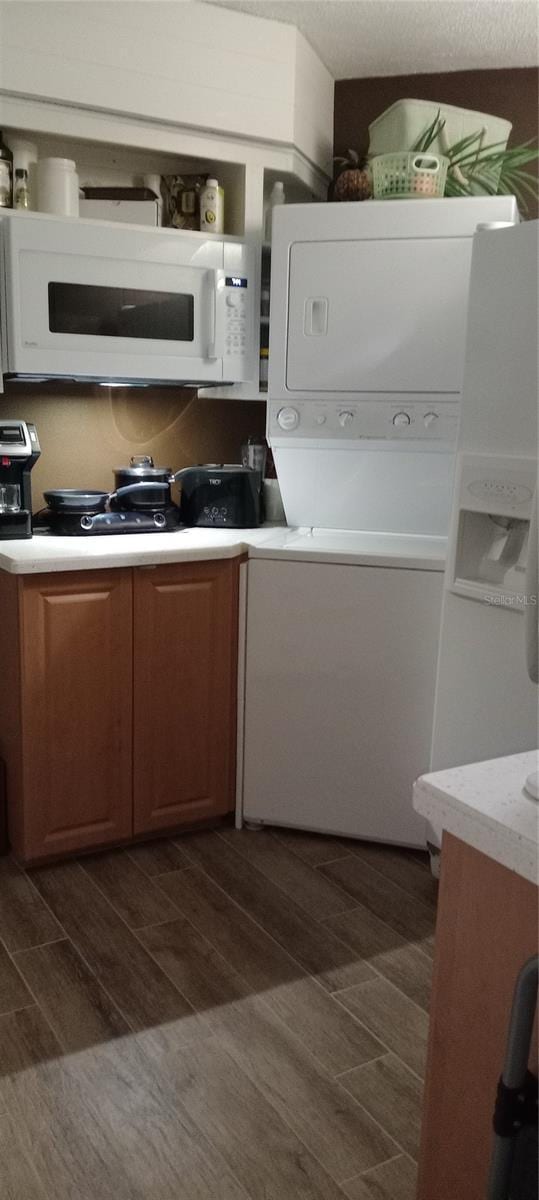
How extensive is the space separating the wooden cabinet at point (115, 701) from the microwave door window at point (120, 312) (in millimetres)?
739

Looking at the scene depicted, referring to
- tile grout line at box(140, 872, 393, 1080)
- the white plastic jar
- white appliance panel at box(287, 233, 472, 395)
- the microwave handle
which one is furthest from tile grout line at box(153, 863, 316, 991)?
the white plastic jar

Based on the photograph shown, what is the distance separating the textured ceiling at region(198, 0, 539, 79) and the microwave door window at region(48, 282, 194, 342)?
2.73 feet

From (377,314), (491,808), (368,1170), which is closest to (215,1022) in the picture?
(368,1170)

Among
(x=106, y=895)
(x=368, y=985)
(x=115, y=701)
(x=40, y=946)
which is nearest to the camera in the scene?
(x=368, y=985)

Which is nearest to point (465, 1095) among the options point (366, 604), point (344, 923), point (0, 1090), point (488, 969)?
point (488, 969)

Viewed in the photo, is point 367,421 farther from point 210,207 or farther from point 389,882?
point 389,882

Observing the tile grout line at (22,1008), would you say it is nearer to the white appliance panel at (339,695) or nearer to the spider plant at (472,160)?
the white appliance panel at (339,695)

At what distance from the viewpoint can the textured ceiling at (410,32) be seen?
2604 mm

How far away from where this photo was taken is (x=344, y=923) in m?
2.33

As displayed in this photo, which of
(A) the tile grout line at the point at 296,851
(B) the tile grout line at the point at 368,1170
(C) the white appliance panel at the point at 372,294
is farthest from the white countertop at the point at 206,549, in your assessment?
(B) the tile grout line at the point at 368,1170

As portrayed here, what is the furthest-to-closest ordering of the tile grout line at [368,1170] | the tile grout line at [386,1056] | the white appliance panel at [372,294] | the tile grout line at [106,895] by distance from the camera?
the white appliance panel at [372,294], the tile grout line at [106,895], the tile grout line at [386,1056], the tile grout line at [368,1170]

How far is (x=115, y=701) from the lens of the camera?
2.56 metres

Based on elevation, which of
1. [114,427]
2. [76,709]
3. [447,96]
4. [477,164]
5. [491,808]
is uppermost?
[447,96]

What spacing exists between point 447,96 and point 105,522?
1.79 m
